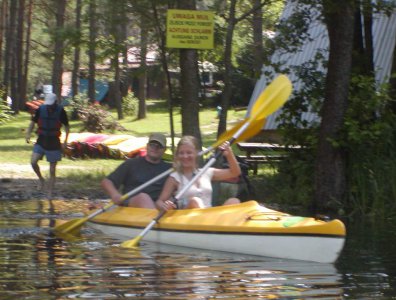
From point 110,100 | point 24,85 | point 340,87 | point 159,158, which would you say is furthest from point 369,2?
point 110,100

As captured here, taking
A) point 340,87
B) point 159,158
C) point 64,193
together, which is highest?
point 340,87

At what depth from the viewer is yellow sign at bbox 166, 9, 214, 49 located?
46.0 feet

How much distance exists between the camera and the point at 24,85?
4469 centimetres

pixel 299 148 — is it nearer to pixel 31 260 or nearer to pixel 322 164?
pixel 322 164

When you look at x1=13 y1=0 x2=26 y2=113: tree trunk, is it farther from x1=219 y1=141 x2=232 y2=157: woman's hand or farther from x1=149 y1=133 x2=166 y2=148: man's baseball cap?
x1=219 y1=141 x2=232 y2=157: woman's hand

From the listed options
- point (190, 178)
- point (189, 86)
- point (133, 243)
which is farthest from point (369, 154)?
point (133, 243)

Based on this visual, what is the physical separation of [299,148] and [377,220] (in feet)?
8.54

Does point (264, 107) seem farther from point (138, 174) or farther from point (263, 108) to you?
point (138, 174)

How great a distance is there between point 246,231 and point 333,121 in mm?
4525

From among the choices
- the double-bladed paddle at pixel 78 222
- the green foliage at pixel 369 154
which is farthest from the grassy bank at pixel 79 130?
the double-bladed paddle at pixel 78 222

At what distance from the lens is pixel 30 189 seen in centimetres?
1611

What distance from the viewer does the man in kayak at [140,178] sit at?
1121 cm

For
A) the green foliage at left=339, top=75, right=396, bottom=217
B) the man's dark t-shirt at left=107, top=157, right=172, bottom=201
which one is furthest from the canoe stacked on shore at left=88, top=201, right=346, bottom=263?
the green foliage at left=339, top=75, right=396, bottom=217

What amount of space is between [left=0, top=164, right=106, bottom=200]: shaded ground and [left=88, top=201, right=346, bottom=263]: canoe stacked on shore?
4656 millimetres
